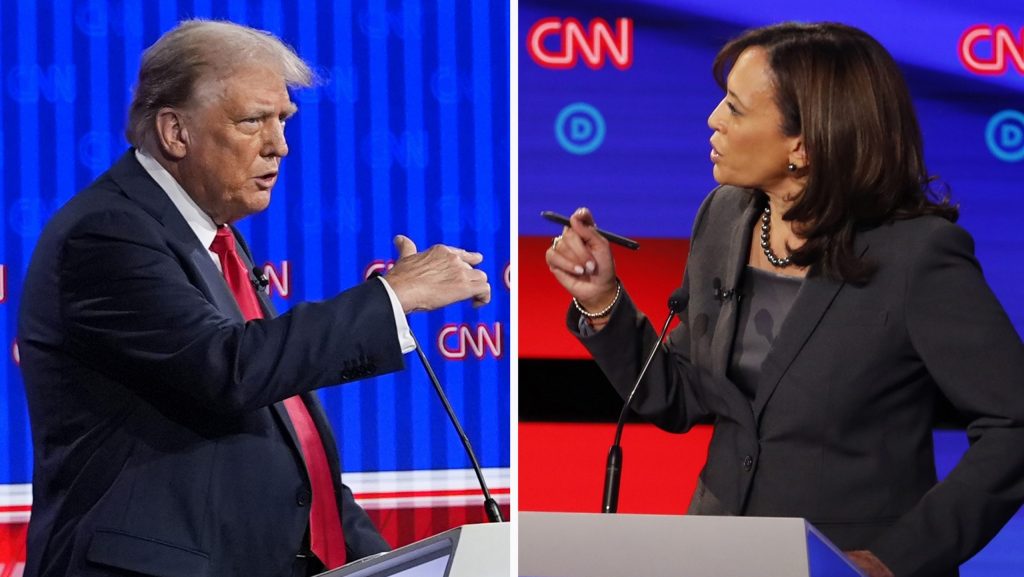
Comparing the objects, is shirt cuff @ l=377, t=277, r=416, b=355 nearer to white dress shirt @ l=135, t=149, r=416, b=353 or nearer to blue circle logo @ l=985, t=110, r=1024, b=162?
white dress shirt @ l=135, t=149, r=416, b=353

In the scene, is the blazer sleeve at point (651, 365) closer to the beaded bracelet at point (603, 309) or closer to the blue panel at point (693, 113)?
the beaded bracelet at point (603, 309)

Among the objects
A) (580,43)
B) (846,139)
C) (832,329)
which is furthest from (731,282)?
(580,43)

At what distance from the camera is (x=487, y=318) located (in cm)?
259

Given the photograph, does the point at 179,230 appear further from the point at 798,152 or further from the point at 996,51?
the point at 996,51

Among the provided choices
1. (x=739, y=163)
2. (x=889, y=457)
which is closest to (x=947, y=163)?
(x=739, y=163)

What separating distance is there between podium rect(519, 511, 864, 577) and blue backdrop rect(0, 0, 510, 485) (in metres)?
1.21

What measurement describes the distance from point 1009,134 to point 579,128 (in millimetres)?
884

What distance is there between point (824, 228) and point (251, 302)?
1.04 m

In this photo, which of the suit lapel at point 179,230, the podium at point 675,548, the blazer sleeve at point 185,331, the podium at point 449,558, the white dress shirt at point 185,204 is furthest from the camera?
Answer: the white dress shirt at point 185,204

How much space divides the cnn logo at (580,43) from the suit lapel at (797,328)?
0.70 meters

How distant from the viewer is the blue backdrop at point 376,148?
2441mm

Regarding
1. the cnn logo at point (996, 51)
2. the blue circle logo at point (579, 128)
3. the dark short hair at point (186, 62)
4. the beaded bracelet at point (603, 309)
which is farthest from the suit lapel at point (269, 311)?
the cnn logo at point (996, 51)

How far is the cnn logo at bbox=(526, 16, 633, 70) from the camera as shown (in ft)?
8.43

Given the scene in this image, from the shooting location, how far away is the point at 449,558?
55.2 inches
